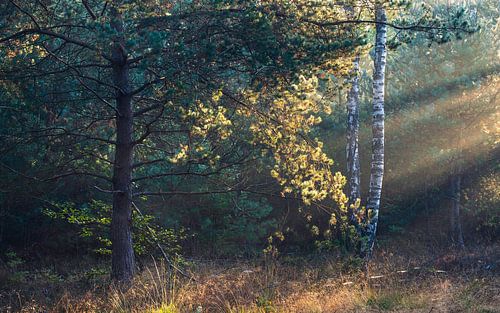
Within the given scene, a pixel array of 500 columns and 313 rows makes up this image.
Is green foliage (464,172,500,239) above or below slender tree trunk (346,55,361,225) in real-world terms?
below

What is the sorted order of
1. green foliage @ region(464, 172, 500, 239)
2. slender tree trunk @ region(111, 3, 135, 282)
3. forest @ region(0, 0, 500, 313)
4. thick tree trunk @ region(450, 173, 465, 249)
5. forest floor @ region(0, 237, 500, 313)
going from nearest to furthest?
forest floor @ region(0, 237, 500, 313), forest @ region(0, 0, 500, 313), slender tree trunk @ region(111, 3, 135, 282), green foliage @ region(464, 172, 500, 239), thick tree trunk @ region(450, 173, 465, 249)

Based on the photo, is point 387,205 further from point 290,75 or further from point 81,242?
point 290,75

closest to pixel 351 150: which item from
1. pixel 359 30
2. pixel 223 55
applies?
pixel 359 30

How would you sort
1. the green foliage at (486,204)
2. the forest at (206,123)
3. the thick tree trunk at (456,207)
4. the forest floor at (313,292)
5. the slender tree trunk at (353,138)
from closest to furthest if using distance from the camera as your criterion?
the forest floor at (313,292), the forest at (206,123), the slender tree trunk at (353,138), the green foliage at (486,204), the thick tree trunk at (456,207)

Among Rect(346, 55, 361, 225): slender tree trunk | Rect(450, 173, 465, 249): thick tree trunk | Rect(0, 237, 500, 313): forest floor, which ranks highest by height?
Rect(346, 55, 361, 225): slender tree trunk

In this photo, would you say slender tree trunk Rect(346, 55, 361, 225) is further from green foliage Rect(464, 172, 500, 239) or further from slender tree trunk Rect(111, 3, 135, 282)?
slender tree trunk Rect(111, 3, 135, 282)

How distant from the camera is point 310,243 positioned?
23031 millimetres

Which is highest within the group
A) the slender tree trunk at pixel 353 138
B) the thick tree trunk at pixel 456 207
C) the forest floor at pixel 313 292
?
the slender tree trunk at pixel 353 138

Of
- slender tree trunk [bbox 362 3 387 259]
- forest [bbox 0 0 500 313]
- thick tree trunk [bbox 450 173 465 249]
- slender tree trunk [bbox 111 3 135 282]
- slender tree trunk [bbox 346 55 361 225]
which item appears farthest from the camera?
thick tree trunk [bbox 450 173 465 249]

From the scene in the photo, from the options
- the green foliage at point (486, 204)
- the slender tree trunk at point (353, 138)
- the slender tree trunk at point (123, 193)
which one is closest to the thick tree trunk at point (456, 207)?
the green foliage at point (486, 204)

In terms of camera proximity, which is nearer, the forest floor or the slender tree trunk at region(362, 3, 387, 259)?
the forest floor

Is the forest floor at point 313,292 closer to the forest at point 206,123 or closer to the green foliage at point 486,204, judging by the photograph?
the forest at point 206,123

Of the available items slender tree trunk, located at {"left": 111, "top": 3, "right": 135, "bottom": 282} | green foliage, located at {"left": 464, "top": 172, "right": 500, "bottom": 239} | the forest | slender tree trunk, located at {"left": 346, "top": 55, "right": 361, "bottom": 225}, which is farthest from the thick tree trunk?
slender tree trunk, located at {"left": 111, "top": 3, "right": 135, "bottom": 282}

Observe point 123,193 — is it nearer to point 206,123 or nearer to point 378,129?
point 206,123
